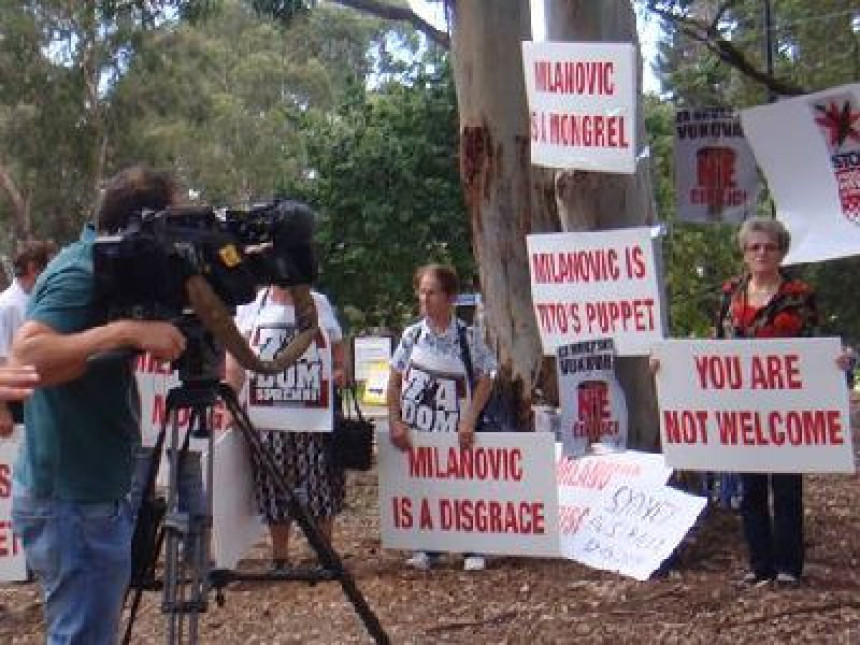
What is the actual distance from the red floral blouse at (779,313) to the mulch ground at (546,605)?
111 cm

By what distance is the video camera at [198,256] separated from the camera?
3410 millimetres

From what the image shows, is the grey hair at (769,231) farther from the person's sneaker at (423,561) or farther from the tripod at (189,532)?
the tripod at (189,532)

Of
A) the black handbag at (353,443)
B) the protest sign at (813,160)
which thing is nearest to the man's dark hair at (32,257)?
the black handbag at (353,443)

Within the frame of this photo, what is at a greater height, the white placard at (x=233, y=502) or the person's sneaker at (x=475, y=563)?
the white placard at (x=233, y=502)

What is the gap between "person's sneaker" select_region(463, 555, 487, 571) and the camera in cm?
693

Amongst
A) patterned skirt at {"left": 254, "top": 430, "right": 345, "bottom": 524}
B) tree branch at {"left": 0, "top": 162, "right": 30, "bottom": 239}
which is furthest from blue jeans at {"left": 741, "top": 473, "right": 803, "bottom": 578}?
tree branch at {"left": 0, "top": 162, "right": 30, "bottom": 239}

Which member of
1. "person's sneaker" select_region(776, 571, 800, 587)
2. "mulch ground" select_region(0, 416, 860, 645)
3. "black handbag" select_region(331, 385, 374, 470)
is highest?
"black handbag" select_region(331, 385, 374, 470)

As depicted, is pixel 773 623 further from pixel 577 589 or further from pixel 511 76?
pixel 511 76

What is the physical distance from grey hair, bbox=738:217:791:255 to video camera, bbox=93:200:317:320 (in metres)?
2.59

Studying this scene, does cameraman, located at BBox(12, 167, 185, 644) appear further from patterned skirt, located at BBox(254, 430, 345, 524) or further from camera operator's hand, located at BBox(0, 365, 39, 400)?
patterned skirt, located at BBox(254, 430, 345, 524)

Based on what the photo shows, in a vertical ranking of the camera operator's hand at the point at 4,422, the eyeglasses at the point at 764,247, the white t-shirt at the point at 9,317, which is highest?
the eyeglasses at the point at 764,247

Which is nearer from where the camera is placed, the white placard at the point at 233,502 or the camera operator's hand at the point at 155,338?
the camera operator's hand at the point at 155,338

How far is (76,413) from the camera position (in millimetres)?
3508

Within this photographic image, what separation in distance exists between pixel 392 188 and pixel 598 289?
1602cm
